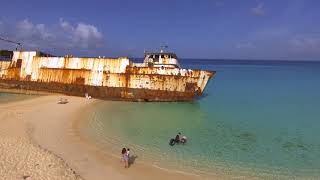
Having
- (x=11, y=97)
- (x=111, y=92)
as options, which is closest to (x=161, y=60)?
(x=111, y=92)

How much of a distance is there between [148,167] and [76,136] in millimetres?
6098

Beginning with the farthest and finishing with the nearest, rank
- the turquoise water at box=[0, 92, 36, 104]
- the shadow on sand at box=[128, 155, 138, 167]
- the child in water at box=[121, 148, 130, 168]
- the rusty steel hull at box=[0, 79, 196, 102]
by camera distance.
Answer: the turquoise water at box=[0, 92, 36, 104] → the rusty steel hull at box=[0, 79, 196, 102] → the shadow on sand at box=[128, 155, 138, 167] → the child in water at box=[121, 148, 130, 168]

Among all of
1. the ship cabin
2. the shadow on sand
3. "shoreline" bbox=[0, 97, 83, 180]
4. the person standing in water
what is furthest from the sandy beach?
the ship cabin

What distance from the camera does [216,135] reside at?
2089 cm

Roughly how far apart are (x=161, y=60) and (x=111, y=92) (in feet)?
17.9

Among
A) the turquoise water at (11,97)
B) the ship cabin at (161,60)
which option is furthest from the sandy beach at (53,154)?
the ship cabin at (161,60)

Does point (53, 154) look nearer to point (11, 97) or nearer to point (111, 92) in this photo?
point (111, 92)

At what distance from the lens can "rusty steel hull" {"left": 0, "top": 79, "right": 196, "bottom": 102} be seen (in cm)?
3125

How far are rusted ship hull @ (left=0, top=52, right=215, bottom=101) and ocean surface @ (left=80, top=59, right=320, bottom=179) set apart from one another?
4.28 ft

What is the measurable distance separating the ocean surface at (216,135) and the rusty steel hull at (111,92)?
86 cm

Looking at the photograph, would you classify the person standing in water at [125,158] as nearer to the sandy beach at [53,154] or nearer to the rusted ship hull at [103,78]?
the sandy beach at [53,154]

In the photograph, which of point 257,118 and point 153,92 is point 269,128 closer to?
point 257,118

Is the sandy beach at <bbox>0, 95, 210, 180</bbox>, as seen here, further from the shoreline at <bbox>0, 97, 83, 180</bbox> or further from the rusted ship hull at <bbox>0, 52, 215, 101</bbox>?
the rusted ship hull at <bbox>0, 52, 215, 101</bbox>

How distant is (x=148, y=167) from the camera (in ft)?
49.4
